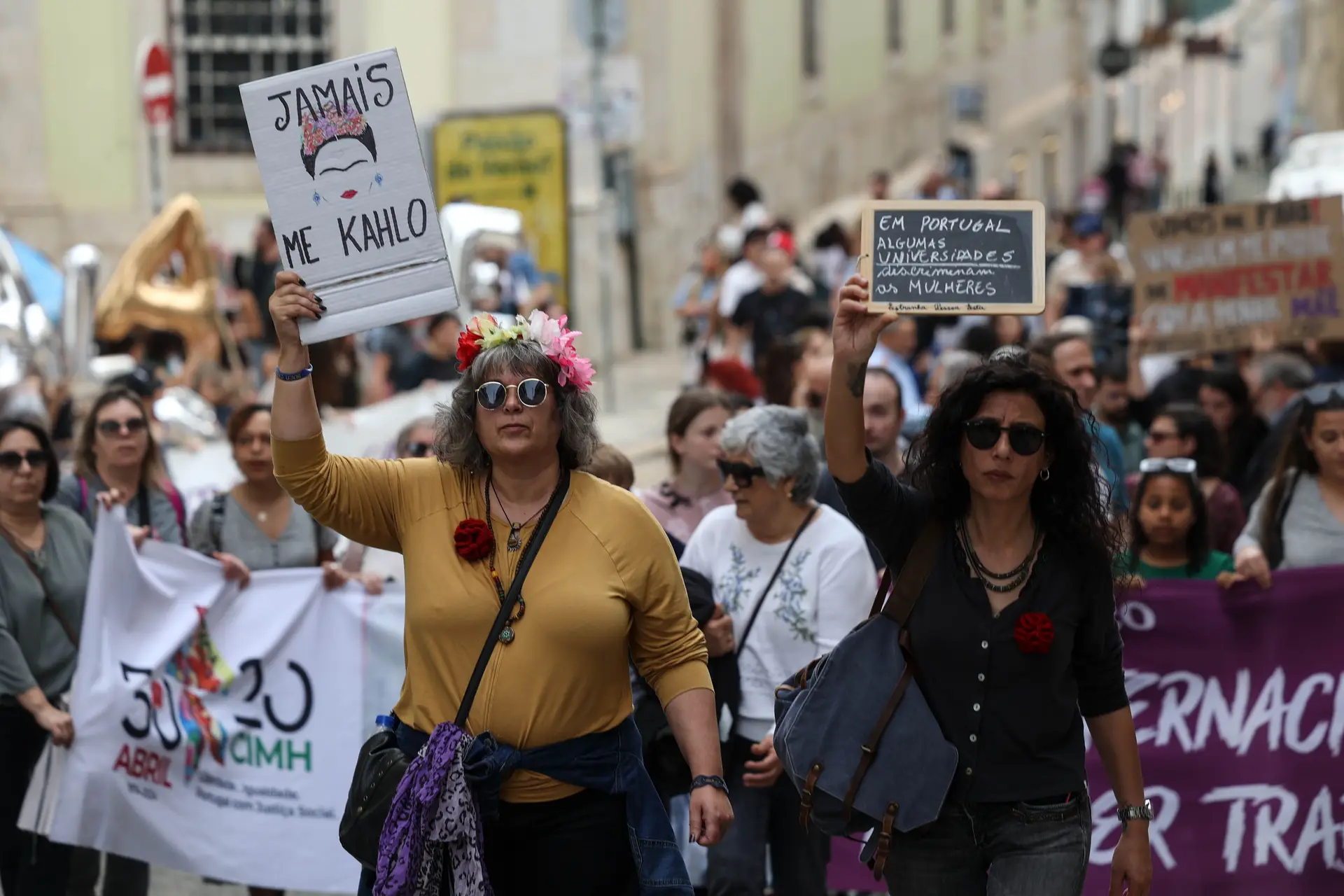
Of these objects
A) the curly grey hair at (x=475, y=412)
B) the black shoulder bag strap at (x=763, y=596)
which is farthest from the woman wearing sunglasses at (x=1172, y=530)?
the curly grey hair at (x=475, y=412)

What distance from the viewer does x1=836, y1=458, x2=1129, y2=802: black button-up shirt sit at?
4.82 metres

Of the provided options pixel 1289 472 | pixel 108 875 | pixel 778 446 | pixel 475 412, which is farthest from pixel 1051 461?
pixel 108 875

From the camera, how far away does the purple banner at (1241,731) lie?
702 centimetres

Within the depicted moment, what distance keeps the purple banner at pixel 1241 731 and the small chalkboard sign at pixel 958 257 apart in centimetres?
217

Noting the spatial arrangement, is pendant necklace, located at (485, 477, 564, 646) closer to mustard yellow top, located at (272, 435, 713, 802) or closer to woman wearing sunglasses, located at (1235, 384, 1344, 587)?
mustard yellow top, located at (272, 435, 713, 802)

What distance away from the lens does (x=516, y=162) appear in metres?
17.6

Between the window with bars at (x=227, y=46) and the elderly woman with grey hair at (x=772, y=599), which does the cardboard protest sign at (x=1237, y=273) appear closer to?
the elderly woman with grey hair at (x=772, y=599)

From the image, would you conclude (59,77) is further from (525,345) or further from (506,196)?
(525,345)

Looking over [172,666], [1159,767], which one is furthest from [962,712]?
[172,666]

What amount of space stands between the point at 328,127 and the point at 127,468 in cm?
327

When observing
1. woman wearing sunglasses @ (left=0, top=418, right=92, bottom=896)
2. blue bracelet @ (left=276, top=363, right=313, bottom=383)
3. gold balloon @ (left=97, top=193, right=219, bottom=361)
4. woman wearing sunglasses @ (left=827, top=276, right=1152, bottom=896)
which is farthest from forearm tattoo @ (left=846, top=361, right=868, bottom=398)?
gold balloon @ (left=97, top=193, right=219, bottom=361)

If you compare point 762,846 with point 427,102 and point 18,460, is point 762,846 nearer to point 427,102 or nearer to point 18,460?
point 18,460

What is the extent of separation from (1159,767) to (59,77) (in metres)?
18.8

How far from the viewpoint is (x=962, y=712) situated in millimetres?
4828
